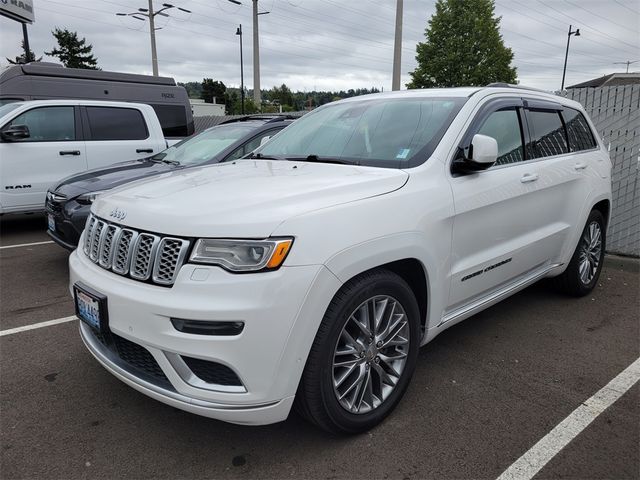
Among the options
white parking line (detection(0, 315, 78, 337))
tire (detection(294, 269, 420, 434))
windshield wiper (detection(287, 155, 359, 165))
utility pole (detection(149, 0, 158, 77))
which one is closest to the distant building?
utility pole (detection(149, 0, 158, 77))

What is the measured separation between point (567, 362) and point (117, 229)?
9.76 ft

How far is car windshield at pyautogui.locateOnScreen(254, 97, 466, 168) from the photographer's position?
3.02m

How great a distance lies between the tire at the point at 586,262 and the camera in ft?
14.5

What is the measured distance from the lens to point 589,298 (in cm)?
472

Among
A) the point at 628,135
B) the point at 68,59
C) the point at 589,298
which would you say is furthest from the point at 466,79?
the point at 68,59

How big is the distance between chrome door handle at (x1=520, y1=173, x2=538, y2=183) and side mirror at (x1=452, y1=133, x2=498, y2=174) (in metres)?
0.59

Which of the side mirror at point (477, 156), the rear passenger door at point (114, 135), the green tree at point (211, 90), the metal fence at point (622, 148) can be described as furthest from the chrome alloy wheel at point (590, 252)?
the green tree at point (211, 90)

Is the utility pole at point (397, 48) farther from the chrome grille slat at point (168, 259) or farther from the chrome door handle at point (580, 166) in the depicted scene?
the chrome grille slat at point (168, 259)

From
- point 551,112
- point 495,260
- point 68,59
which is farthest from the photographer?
point 68,59

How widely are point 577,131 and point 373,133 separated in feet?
7.29

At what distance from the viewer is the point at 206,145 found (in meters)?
6.37

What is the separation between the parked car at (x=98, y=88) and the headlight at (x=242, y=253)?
326 inches

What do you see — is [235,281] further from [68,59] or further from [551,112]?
[68,59]

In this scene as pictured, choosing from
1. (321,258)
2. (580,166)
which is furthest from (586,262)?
(321,258)
